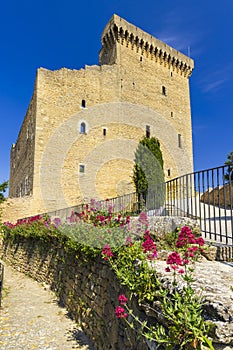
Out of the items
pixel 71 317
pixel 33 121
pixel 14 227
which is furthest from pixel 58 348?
pixel 33 121

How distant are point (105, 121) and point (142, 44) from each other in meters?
8.19

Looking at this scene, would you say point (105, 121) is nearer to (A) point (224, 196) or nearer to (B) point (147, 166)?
(B) point (147, 166)

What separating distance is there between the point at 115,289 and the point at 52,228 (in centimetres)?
420

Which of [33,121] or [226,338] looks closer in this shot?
[226,338]

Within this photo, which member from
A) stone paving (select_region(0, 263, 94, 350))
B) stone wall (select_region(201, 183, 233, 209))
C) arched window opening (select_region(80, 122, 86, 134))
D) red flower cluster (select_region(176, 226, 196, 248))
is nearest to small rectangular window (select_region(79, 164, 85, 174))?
arched window opening (select_region(80, 122, 86, 134))

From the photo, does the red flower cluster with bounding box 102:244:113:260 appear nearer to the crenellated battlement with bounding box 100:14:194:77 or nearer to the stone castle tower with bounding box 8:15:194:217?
the stone castle tower with bounding box 8:15:194:217

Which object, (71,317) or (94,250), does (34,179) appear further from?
(94,250)

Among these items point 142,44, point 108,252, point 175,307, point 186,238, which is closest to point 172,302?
point 175,307

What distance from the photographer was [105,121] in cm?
1900

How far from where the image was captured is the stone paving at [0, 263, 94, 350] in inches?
188

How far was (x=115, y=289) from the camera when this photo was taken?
150 inches

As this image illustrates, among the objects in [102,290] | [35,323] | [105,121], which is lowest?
[35,323]

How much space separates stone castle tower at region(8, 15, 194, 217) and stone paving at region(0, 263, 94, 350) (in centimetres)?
771

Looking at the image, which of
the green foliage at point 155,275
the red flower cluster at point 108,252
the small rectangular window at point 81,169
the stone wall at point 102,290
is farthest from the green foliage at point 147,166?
the red flower cluster at point 108,252
